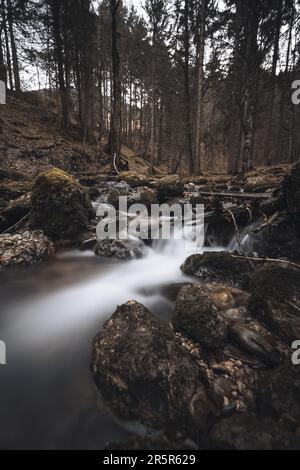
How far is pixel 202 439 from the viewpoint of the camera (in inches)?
81.7

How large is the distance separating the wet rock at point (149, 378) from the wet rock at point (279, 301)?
117 cm

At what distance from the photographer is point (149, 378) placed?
2.28 m

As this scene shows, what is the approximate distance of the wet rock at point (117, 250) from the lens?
5.98 metres

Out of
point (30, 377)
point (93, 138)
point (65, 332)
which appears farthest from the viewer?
point (93, 138)

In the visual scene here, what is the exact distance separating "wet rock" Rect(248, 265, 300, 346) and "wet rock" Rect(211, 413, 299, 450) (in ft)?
3.48

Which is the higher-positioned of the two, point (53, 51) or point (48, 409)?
point (53, 51)

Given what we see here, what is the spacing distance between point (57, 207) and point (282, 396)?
19.2ft

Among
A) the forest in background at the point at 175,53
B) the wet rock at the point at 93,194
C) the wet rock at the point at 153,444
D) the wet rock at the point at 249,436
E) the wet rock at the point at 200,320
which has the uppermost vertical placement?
the forest in background at the point at 175,53

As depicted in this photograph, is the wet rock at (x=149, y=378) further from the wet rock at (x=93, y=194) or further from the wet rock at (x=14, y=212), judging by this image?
the wet rock at (x=93, y=194)

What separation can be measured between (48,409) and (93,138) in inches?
805

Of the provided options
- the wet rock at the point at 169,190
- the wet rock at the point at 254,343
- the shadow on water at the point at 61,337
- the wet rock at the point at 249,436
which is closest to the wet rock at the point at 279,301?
the wet rock at the point at 254,343
